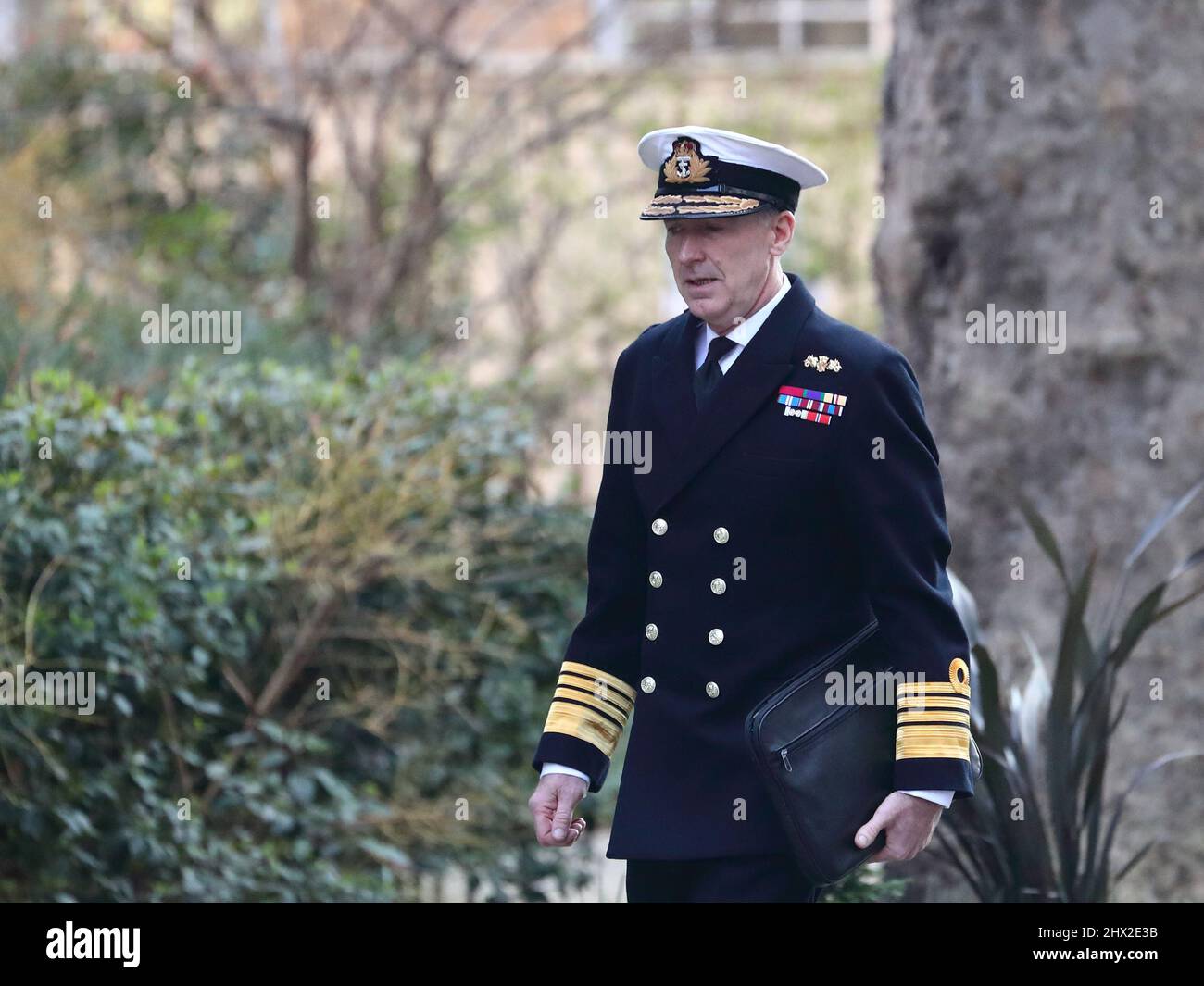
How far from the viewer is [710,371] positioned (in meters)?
Answer: 3.30

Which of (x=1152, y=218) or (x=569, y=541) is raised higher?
(x=1152, y=218)

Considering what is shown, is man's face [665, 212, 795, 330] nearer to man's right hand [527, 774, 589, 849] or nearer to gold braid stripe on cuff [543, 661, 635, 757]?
gold braid stripe on cuff [543, 661, 635, 757]

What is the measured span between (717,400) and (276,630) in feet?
9.64

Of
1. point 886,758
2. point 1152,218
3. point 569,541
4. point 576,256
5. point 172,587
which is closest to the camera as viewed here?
point 886,758

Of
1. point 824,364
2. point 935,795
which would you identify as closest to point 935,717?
point 935,795

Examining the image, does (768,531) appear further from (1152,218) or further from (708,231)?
(1152,218)

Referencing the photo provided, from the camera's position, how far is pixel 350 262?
10422 mm

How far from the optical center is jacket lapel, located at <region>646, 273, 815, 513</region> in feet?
10.6

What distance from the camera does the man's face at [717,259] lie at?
3.18m

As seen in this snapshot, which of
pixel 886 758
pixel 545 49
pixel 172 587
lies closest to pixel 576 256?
pixel 545 49

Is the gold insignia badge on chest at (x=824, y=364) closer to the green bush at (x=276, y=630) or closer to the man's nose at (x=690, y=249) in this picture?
the man's nose at (x=690, y=249)

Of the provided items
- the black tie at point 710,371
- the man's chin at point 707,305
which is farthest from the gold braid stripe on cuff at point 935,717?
the man's chin at point 707,305

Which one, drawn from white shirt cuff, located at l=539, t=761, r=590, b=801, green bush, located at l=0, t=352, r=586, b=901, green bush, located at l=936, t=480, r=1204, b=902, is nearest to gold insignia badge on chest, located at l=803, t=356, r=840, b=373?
white shirt cuff, located at l=539, t=761, r=590, b=801
